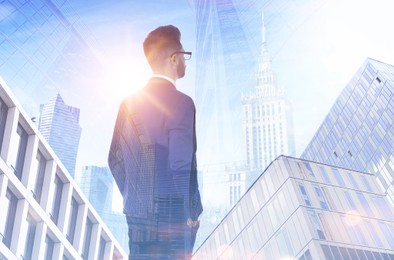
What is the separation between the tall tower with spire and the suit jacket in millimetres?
129089

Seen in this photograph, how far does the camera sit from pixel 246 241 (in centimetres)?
3372

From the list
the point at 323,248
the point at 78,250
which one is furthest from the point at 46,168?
the point at 323,248

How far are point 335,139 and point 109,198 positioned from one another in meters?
74.2

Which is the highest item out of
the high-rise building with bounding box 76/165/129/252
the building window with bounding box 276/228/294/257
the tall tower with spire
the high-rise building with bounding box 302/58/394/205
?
the tall tower with spire

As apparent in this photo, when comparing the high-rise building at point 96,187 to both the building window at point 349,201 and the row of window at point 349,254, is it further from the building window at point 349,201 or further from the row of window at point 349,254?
the building window at point 349,201

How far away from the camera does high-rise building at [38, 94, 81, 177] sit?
17.7 metres

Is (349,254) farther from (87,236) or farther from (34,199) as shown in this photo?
(34,199)

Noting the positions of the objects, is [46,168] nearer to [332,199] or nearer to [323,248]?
[323,248]

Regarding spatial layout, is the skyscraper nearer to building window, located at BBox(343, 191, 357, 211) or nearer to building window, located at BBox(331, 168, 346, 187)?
building window, located at BBox(331, 168, 346, 187)

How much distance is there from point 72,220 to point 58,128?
4469mm

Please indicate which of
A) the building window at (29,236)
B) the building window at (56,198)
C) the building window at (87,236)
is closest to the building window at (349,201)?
the building window at (87,236)

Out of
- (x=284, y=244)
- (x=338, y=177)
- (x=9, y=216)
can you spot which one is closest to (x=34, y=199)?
(x=9, y=216)

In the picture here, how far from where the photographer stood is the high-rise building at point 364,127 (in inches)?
2421

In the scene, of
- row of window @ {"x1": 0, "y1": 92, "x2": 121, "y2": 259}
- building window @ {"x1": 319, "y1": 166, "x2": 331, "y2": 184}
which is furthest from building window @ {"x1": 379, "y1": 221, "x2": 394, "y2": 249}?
row of window @ {"x1": 0, "y1": 92, "x2": 121, "y2": 259}
